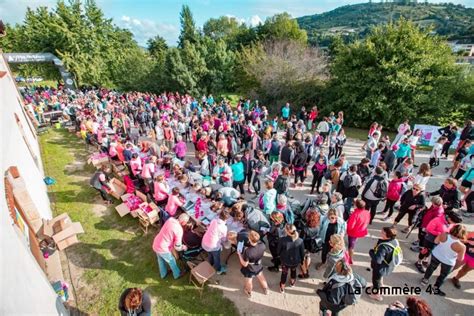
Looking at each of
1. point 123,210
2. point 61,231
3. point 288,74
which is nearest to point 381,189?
point 123,210

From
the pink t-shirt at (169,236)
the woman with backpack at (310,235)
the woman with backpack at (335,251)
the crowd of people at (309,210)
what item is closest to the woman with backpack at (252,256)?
the crowd of people at (309,210)

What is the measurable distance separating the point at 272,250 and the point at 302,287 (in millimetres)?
947

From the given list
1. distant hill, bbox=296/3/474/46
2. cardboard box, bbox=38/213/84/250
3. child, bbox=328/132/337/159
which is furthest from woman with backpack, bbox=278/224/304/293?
distant hill, bbox=296/3/474/46

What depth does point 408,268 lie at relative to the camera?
563cm

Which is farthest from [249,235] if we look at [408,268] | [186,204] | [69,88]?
[69,88]

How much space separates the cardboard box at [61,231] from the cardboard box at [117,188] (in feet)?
6.31

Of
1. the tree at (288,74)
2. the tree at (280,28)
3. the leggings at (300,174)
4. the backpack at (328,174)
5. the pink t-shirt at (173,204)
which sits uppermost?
the tree at (280,28)

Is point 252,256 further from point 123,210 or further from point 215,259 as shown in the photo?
point 123,210

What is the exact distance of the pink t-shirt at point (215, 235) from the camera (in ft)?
16.8

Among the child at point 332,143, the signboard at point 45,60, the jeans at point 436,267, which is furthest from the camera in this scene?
the signboard at point 45,60

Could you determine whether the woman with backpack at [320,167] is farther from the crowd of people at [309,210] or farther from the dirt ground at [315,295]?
the dirt ground at [315,295]

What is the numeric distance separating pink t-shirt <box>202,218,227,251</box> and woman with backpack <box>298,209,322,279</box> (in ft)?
5.59

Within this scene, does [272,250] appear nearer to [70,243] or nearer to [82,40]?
[70,243]

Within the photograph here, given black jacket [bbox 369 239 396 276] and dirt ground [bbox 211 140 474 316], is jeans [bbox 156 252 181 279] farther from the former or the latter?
black jacket [bbox 369 239 396 276]
